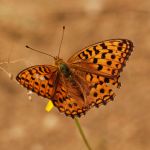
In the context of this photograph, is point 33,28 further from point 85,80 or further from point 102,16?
point 85,80

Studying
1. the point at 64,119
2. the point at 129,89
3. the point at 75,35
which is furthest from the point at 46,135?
the point at 75,35

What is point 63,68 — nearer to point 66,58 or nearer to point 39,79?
point 39,79

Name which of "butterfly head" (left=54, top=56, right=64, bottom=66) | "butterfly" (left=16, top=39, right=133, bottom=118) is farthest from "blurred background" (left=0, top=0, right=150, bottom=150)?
"butterfly head" (left=54, top=56, right=64, bottom=66)

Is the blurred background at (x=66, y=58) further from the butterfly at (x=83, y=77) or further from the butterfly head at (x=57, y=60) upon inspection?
the butterfly head at (x=57, y=60)

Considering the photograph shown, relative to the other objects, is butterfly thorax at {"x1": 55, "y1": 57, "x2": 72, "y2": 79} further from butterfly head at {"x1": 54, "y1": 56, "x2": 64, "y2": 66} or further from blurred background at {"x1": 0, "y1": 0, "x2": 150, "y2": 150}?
blurred background at {"x1": 0, "y1": 0, "x2": 150, "y2": 150}

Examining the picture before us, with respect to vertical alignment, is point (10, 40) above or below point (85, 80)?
below

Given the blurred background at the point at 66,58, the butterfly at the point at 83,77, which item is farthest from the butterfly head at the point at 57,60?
the blurred background at the point at 66,58

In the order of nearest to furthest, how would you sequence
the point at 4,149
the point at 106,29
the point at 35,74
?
the point at 35,74 → the point at 4,149 → the point at 106,29
